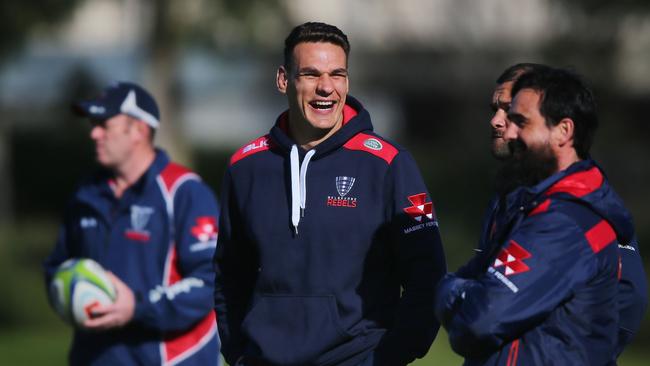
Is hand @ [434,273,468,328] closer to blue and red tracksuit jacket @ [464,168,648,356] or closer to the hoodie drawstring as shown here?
blue and red tracksuit jacket @ [464,168,648,356]

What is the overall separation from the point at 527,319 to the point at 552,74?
0.88 meters

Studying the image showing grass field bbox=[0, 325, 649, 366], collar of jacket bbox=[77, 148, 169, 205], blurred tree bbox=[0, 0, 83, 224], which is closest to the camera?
collar of jacket bbox=[77, 148, 169, 205]

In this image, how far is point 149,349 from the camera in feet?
20.1

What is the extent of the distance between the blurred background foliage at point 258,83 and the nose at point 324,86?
8.07 meters

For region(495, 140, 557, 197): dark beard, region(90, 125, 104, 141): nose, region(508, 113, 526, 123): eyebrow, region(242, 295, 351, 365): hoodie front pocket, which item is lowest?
region(242, 295, 351, 365): hoodie front pocket

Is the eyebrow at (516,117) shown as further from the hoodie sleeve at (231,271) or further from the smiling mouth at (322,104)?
the hoodie sleeve at (231,271)

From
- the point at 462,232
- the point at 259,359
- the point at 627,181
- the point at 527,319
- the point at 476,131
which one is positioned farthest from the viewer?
the point at 476,131

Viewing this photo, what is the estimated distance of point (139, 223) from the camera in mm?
6195

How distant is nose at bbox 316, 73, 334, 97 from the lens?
4879 millimetres

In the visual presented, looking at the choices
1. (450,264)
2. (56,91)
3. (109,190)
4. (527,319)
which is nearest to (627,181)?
(450,264)

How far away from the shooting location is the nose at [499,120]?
480cm

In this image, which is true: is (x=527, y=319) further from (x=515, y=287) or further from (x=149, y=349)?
(x=149, y=349)

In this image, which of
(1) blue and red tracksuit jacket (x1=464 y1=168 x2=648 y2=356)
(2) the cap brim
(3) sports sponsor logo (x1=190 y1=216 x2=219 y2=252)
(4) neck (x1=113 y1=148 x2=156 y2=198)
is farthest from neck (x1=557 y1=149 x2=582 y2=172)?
(2) the cap brim

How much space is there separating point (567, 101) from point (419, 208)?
88cm
